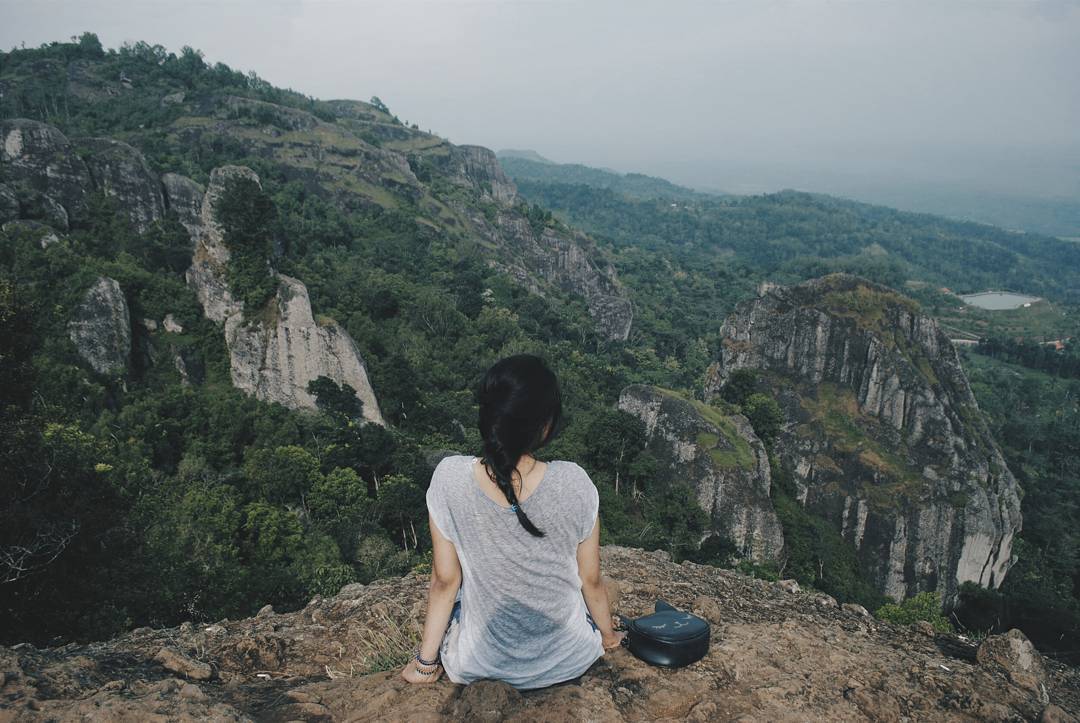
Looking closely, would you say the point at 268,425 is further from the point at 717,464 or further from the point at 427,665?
the point at 427,665

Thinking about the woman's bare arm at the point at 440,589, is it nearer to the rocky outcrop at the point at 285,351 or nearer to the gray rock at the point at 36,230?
the rocky outcrop at the point at 285,351

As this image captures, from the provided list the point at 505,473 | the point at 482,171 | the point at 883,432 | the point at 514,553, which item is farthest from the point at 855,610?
the point at 482,171

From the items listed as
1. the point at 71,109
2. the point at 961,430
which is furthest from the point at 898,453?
the point at 71,109

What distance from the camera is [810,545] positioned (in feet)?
81.5

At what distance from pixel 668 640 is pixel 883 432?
37.6 meters

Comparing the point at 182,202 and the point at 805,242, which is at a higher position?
the point at 805,242

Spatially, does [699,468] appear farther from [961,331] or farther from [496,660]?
[961,331]

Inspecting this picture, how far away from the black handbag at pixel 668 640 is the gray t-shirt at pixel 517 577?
0.47 m

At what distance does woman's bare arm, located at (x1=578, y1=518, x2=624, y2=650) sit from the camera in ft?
Answer: 10.4

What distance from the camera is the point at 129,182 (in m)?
30.7

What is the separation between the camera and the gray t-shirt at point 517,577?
296 centimetres

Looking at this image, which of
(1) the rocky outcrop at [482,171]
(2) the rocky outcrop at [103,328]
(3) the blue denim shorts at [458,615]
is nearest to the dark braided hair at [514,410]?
(3) the blue denim shorts at [458,615]

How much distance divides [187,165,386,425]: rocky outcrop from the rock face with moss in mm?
26134

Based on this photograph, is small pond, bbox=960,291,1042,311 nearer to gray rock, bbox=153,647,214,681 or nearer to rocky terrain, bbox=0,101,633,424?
rocky terrain, bbox=0,101,633,424
